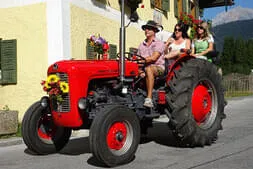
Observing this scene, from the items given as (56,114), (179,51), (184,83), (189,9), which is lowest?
(56,114)

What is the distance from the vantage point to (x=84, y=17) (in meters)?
11.0

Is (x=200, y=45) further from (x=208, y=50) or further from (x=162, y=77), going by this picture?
(x=162, y=77)

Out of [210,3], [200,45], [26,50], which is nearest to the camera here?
[200,45]

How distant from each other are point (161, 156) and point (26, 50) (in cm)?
591

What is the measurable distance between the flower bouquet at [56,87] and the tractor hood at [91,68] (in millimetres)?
133

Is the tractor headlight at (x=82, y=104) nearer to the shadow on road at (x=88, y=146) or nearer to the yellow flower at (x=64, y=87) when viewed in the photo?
the yellow flower at (x=64, y=87)

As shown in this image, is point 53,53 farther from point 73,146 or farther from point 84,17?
point 73,146

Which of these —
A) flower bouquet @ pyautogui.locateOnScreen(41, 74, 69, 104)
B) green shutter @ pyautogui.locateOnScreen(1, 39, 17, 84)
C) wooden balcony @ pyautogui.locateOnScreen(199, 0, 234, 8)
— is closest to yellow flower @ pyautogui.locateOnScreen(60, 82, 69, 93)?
flower bouquet @ pyautogui.locateOnScreen(41, 74, 69, 104)

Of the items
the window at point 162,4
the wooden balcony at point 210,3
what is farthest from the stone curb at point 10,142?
the wooden balcony at point 210,3

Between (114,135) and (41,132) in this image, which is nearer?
(114,135)

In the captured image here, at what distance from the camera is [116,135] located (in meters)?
5.12

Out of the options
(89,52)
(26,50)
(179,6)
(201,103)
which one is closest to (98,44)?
(89,52)

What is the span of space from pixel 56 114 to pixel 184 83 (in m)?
1.78

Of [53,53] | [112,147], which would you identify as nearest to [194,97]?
[112,147]
